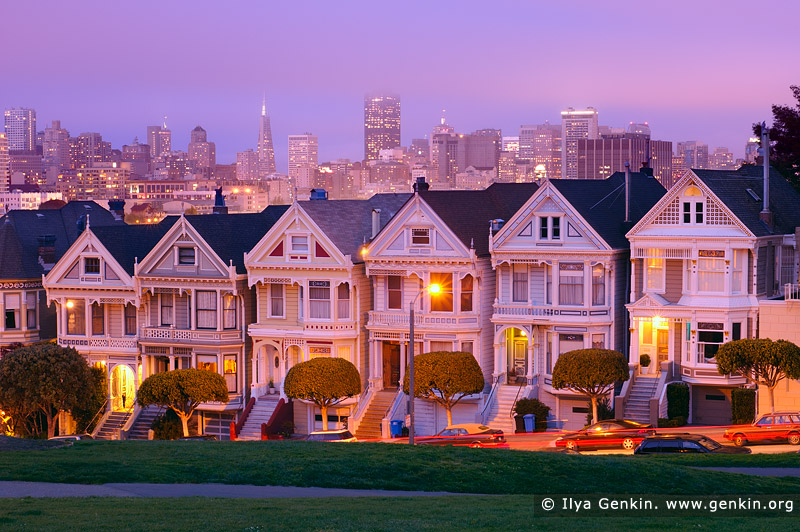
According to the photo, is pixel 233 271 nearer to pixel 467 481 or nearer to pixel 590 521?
pixel 467 481

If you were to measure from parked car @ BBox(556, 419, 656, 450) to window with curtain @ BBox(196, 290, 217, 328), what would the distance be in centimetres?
1872

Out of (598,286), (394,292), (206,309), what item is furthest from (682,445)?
(206,309)

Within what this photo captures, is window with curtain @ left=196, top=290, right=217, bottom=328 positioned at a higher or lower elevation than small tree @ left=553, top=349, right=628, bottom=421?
higher

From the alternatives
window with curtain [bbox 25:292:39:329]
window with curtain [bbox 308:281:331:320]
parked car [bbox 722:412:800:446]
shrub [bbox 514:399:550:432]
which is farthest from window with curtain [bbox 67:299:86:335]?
parked car [bbox 722:412:800:446]

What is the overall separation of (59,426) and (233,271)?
1114cm

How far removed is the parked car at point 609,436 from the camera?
44125 millimetres

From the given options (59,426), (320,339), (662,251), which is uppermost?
(662,251)

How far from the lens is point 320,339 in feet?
184

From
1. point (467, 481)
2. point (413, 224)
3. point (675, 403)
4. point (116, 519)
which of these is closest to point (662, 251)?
point (675, 403)

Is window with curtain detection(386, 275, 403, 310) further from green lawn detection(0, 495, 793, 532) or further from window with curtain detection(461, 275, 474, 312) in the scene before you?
green lawn detection(0, 495, 793, 532)

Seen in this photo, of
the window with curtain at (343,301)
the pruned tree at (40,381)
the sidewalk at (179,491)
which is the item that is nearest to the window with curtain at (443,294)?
the window with curtain at (343,301)

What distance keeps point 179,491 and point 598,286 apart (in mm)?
24986

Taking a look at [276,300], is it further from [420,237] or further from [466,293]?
[466,293]

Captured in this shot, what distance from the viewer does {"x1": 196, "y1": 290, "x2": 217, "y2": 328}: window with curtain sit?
5828 cm
